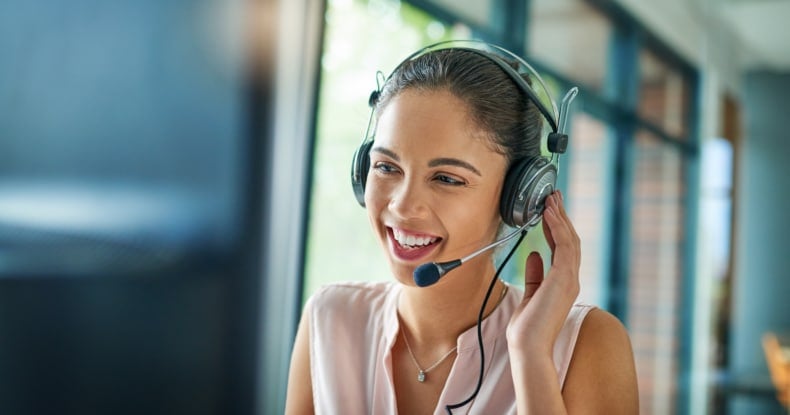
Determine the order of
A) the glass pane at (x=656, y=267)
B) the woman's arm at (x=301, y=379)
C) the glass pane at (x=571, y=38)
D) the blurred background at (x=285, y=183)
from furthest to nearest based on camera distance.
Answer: the glass pane at (x=656, y=267), the glass pane at (x=571, y=38), the blurred background at (x=285, y=183), the woman's arm at (x=301, y=379)

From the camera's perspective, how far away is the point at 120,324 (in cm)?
184

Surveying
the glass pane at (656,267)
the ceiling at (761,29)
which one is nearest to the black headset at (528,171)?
the ceiling at (761,29)

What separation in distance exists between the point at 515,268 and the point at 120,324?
1.23m

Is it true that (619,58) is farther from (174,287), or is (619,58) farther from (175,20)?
(174,287)

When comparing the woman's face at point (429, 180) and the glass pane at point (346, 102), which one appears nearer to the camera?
the woman's face at point (429, 180)

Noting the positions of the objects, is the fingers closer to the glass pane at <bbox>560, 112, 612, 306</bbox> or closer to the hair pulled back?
the hair pulled back

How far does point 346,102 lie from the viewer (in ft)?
8.04

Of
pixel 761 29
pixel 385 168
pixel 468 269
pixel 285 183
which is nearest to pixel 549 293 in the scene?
pixel 468 269

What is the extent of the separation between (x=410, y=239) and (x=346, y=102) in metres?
1.57

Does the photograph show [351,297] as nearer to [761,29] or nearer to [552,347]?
[552,347]

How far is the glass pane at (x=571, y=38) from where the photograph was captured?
269 cm

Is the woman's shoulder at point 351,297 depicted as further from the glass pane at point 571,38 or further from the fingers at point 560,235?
the glass pane at point 571,38

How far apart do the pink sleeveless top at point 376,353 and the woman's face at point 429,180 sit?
0.56 ft

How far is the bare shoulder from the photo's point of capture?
36.7 inches
